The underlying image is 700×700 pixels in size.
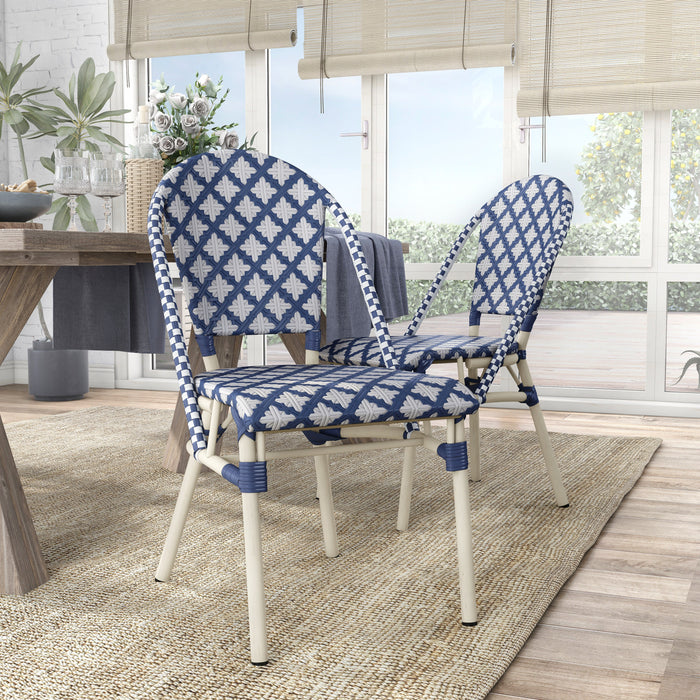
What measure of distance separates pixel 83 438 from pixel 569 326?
217cm

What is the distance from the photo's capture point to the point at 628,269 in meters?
3.99

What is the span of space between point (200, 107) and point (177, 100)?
75mm

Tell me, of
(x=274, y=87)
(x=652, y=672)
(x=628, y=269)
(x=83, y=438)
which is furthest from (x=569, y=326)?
(x=652, y=672)

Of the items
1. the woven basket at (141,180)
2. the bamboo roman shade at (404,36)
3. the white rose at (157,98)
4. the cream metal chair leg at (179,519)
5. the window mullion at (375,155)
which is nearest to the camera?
the cream metal chair leg at (179,519)

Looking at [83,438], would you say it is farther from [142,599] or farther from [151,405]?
[142,599]

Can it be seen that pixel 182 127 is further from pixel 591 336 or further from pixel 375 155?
pixel 591 336

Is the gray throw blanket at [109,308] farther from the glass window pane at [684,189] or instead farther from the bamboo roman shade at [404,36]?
the glass window pane at [684,189]

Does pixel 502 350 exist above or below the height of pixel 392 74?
below

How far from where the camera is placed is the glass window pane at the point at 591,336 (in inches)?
159

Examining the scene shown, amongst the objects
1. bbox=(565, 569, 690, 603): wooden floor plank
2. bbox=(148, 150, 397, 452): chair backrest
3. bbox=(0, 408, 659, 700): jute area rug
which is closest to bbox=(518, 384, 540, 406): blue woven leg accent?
bbox=(0, 408, 659, 700): jute area rug

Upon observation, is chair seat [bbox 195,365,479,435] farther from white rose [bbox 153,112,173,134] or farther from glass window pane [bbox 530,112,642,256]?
glass window pane [bbox 530,112,642,256]

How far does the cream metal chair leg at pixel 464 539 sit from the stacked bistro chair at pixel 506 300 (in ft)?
1.77

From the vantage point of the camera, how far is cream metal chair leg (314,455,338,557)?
1.97 meters

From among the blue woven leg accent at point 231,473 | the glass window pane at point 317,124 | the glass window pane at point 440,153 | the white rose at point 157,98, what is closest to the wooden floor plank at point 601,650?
the blue woven leg accent at point 231,473
